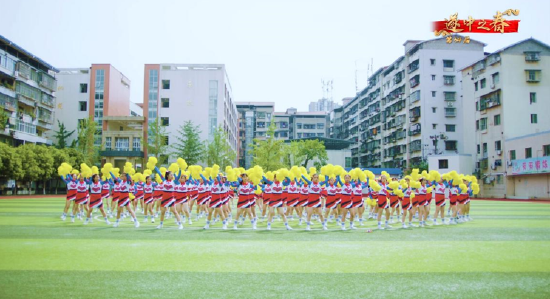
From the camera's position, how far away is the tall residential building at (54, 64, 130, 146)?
2549 inches

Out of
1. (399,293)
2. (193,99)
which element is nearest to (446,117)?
(193,99)

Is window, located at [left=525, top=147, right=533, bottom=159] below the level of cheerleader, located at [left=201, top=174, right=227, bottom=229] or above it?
above

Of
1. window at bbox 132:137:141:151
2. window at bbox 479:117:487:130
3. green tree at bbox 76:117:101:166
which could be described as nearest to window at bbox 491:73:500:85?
window at bbox 479:117:487:130

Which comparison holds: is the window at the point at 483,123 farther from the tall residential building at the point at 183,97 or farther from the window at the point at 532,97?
the tall residential building at the point at 183,97

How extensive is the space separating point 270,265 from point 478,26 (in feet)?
93.2

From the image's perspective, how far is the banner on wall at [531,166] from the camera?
41188 mm

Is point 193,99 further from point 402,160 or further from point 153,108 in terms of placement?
point 402,160

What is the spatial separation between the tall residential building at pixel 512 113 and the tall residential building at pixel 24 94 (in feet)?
174

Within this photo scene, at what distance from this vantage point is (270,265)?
8227 millimetres

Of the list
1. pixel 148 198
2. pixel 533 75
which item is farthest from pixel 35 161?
pixel 533 75

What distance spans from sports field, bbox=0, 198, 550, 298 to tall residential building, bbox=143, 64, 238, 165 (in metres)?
51.8

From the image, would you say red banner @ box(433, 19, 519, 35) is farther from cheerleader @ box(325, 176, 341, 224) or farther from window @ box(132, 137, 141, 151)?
window @ box(132, 137, 141, 151)

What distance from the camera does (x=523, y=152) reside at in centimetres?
4500

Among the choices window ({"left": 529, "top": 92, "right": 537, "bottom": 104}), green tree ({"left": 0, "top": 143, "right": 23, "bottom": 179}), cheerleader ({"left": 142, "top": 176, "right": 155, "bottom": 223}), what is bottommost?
cheerleader ({"left": 142, "top": 176, "right": 155, "bottom": 223})
